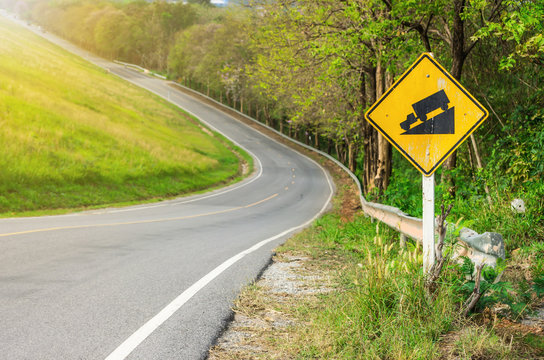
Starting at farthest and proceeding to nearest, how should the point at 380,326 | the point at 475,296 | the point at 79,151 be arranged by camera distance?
the point at 79,151
the point at 475,296
the point at 380,326

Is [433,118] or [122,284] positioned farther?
[122,284]

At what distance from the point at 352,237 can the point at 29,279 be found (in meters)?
6.39

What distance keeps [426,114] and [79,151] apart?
23593mm

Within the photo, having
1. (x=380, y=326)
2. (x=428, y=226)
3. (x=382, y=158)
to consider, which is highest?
(x=382, y=158)

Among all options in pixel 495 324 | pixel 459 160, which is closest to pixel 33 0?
pixel 459 160

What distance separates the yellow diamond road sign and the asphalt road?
2649mm

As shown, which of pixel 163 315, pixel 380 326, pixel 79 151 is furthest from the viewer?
pixel 79 151

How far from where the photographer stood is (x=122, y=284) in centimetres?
632

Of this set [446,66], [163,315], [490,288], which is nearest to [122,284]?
[163,315]

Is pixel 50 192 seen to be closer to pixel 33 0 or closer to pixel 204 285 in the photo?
pixel 204 285

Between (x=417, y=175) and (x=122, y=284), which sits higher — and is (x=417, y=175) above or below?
above

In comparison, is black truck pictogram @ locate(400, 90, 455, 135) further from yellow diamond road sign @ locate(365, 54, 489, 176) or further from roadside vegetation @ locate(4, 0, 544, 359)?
roadside vegetation @ locate(4, 0, 544, 359)

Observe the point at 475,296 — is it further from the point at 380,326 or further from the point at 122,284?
the point at 122,284

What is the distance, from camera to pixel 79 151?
83.4ft
